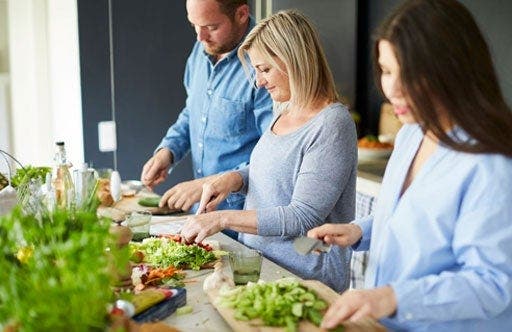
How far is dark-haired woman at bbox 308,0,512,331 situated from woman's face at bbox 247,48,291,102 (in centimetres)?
67

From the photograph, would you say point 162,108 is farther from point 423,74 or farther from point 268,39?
point 423,74

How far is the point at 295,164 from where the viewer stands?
191cm

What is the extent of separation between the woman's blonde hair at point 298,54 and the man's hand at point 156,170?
895 mm

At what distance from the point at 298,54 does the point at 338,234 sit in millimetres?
585

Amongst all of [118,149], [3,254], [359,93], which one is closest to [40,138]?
[118,149]

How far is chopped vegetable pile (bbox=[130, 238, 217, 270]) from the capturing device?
1.83m

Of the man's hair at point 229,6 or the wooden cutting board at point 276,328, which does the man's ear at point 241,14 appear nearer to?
the man's hair at point 229,6

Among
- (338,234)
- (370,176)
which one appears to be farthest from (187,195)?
(370,176)

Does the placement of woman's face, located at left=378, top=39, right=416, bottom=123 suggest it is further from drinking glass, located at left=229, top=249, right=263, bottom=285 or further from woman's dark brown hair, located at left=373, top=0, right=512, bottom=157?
drinking glass, located at left=229, top=249, right=263, bottom=285

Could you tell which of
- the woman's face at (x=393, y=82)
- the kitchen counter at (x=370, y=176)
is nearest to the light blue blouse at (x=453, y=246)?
the woman's face at (x=393, y=82)

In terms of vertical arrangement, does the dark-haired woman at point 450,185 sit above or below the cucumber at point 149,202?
above

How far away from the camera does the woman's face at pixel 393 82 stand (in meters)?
1.29

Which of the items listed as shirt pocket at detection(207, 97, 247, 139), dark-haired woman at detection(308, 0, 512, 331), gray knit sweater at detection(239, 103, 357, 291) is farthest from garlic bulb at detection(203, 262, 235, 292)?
shirt pocket at detection(207, 97, 247, 139)

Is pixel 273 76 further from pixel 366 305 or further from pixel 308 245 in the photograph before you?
pixel 366 305
